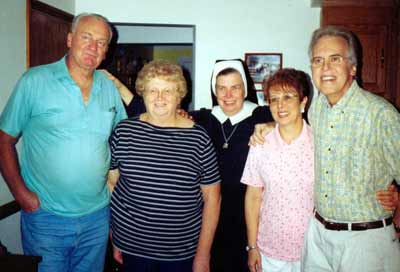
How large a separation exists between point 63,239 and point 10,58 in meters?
1.44

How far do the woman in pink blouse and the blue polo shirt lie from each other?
31.2 inches

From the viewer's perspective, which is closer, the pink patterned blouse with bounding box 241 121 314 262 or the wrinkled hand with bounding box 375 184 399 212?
the wrinkled hand with bounding box 375 184 399 212

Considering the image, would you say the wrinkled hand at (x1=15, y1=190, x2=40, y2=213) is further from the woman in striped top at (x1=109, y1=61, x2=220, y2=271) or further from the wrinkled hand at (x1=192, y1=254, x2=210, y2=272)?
the wrinkled hand at (x1=192, y1=254, x2=210, y2=272)

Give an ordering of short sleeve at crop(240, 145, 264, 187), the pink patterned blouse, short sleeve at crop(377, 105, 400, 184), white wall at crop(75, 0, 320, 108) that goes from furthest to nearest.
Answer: white wall at crop(75, 0, 320, 108)
short sleeve at crop(240, 145, 264, 187)
the pink patterned blouse
short sleeve at crop(377, 105, 400, 184)

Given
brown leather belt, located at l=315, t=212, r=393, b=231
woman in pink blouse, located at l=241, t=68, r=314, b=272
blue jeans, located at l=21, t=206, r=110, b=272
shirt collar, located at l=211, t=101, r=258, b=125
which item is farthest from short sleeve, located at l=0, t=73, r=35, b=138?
brown leather belt, located at l=315, t=212, r=393, b=231

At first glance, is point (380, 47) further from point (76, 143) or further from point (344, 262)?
point (76, 143)

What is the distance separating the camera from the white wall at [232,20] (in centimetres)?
343

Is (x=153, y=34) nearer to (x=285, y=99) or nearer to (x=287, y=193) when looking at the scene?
(x=285, y=99)

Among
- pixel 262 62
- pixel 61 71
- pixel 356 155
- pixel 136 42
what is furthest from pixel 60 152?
pixel 136 42

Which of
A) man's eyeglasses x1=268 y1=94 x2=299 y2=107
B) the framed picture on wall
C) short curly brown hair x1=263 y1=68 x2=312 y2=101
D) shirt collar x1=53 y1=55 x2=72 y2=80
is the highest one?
the framed picture on wall

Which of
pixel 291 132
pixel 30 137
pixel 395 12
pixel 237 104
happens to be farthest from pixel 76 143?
pixel 395 12

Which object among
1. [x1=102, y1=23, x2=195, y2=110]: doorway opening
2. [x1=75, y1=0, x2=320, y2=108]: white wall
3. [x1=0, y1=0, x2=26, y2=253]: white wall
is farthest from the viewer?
[x1=102, y1=23, x2=195, y2=110]: doorway opening

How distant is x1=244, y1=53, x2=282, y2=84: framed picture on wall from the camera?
3459mm

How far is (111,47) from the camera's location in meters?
4.00
